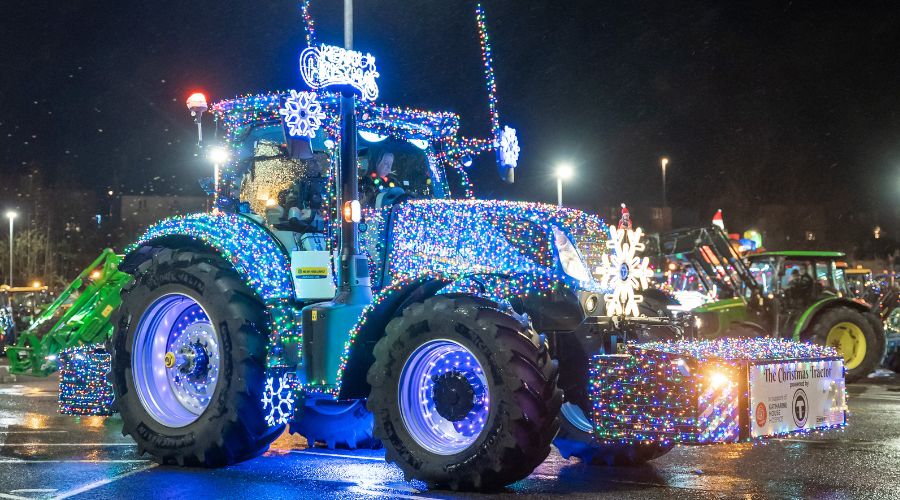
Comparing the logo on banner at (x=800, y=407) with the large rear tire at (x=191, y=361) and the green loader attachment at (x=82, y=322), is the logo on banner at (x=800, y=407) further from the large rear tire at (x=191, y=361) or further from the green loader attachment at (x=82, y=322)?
the green loader attachment at (x=82, y=322)

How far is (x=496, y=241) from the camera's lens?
8469mm

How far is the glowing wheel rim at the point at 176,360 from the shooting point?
927 cm

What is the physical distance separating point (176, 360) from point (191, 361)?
20 cm

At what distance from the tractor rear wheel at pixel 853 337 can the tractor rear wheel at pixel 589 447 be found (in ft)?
33.9

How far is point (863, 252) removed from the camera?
186 ft

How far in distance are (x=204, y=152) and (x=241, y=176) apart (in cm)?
46

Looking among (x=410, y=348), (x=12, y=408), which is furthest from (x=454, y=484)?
(x=12, y=408)

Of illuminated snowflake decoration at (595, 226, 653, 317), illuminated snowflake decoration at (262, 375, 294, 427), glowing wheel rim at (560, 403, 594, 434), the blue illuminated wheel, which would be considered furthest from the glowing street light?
glowing wheel rim at (560, 403, 594, 434)

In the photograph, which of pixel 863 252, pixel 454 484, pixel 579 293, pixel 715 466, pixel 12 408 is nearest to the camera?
pixel 454 484

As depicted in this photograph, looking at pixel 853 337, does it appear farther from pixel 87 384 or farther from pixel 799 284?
pixel 87 384

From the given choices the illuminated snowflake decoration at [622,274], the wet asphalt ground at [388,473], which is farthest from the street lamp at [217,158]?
the illuminated snowflake decoration at [622,274]

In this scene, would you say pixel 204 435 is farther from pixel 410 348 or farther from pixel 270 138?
pixel 270 138

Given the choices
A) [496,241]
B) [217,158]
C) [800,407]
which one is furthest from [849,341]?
[217,158]

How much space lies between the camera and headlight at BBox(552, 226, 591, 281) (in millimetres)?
8375
